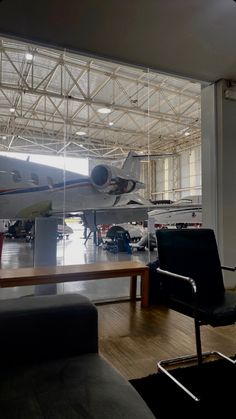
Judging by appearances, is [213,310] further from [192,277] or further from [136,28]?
[136,28]

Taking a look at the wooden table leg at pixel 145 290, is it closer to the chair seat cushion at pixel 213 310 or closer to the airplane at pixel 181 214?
the chair seat cushion at pixel 213 310

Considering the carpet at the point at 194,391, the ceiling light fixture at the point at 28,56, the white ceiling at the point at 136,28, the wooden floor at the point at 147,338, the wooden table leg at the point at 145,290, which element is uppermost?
the ceiling light fixture at the point at 28,56

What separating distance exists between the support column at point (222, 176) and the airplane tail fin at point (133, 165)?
2159 mm

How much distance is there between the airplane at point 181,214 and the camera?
21.4ft

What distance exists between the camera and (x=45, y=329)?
1.18 meters

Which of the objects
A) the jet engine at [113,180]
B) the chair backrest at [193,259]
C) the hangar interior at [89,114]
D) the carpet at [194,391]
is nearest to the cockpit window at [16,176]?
the hangar interior at [89,114]

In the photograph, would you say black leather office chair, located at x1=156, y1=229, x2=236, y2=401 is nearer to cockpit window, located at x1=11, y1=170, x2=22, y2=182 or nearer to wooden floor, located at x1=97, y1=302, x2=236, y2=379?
wooden floor, located at x1=97, y1=302, x2=236, y2=379

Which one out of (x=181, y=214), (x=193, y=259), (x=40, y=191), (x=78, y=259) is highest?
(x=40, y=191)

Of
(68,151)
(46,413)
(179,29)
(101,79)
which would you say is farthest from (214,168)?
(46,413)

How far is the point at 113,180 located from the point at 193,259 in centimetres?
344

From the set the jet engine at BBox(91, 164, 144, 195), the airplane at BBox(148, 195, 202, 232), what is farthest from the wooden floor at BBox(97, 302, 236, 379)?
the airplane at BBox(148, 195, 202, 232)

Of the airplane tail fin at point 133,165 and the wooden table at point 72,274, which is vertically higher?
the airplane tail fin at point 133,165

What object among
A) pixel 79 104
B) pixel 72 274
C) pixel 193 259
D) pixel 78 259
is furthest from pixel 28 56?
pixel 193 259

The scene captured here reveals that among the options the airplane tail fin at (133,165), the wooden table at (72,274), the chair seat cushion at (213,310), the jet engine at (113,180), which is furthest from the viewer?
the airplane tail fin at (133,165)
